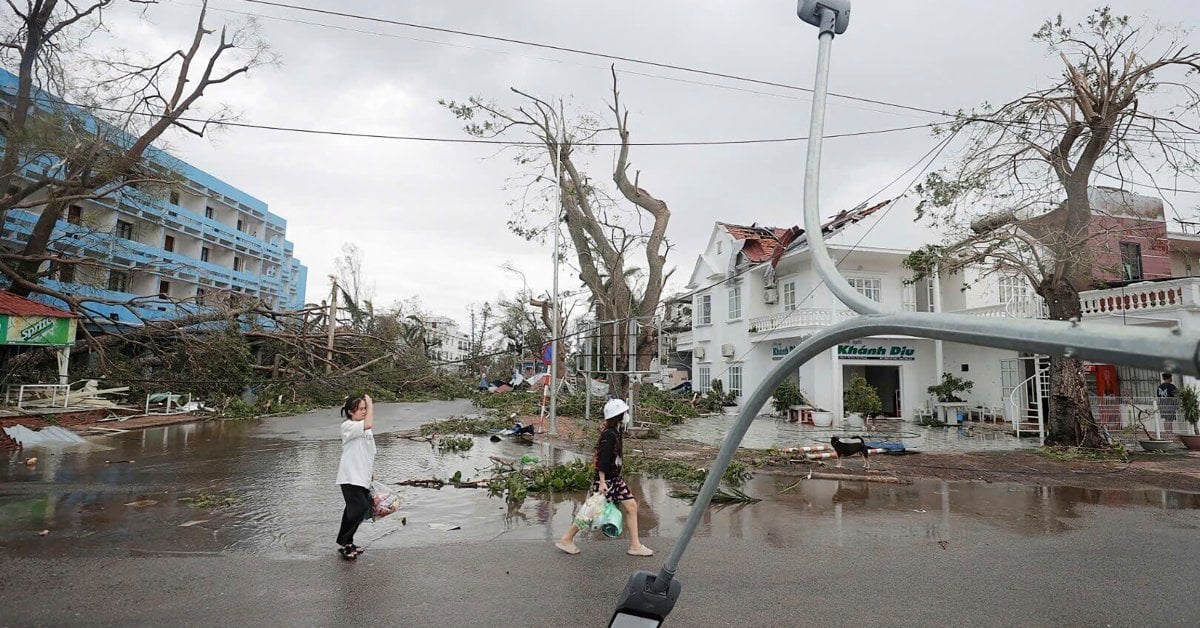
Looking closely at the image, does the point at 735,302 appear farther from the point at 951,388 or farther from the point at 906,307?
the point at 951,388

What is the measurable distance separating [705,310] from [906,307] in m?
9.54

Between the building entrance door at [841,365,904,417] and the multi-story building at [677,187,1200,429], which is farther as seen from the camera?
the building entrance door at [841,365,904,417]

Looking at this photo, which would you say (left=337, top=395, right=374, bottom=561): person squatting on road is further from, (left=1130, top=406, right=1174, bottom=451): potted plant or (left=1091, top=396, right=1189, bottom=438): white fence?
(left=1091, top=396, right=1189, bottom=438): white fence

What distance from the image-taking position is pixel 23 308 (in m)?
15.1

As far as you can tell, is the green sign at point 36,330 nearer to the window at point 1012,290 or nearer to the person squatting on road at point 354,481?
the person squatting on road at point 354,481

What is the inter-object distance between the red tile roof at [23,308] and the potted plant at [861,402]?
22.0 m

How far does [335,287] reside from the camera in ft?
90.5

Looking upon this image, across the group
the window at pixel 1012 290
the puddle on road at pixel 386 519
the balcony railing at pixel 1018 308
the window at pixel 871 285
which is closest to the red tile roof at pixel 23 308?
the puddle on road at pixel 386 519

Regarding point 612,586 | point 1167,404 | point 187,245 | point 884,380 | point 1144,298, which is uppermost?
point 187,245

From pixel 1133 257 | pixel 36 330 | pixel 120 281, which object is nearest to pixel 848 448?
pixel 36 330

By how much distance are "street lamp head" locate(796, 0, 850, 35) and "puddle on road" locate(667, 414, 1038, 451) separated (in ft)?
39.9

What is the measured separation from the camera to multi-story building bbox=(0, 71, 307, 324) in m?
25.5

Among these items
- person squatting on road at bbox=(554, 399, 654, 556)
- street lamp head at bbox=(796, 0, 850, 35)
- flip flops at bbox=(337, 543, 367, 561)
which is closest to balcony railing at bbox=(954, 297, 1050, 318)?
person squatting on road at bbox=(554, 399, 654, 556)

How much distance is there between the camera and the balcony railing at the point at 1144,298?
1546 cm
